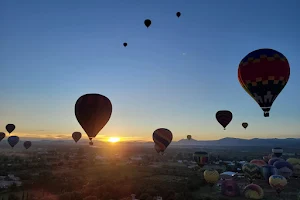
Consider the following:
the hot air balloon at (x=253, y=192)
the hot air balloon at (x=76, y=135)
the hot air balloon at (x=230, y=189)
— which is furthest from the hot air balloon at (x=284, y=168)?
the hot air balloon at (x=76, y=135)

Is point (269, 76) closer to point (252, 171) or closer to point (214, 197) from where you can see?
point (214, 197)

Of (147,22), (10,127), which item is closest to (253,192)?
(147,22)

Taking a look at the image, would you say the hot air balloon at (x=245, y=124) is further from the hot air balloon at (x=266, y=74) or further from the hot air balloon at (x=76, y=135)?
the hot air balloon at (x=76, y=135)

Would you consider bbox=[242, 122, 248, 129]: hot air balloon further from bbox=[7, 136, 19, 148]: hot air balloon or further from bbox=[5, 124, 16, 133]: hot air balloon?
bbox=[7, 136, 19, 148]: hot air balloon

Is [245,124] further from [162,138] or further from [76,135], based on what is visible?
[76,135]

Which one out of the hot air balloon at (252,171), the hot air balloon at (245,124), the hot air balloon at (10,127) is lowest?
the hot air balloon at (252,171)

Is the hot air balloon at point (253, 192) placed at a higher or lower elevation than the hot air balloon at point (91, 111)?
lower

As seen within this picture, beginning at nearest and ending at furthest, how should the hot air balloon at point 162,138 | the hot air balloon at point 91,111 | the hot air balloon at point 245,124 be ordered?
the hot air balloon at point 91,111 < the hot air balloon at point 162,138 < the hot air balloon at point 245,124
